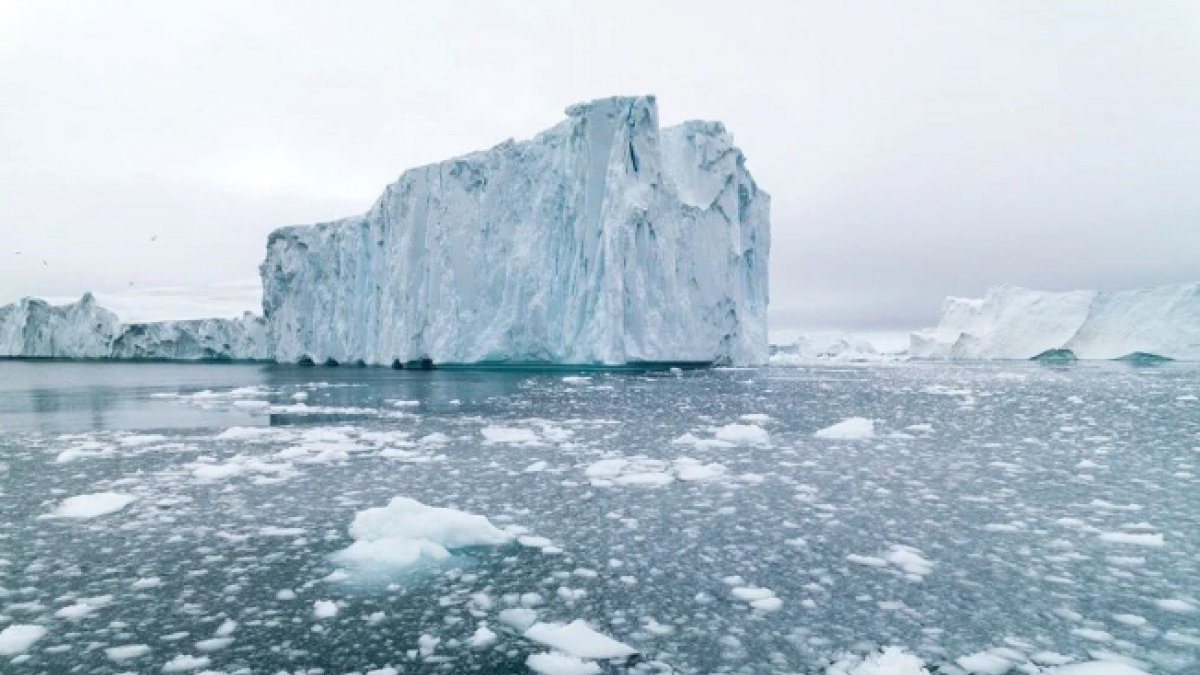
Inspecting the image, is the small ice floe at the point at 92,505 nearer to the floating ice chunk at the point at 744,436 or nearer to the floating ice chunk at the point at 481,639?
the floating ice chunk at the point at 481,639

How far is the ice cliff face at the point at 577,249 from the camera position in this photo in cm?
2553

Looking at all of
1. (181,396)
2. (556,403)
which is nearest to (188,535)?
(556,403)

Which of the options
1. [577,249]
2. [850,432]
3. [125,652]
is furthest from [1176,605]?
[577,249]

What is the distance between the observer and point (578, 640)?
3014 millimetres

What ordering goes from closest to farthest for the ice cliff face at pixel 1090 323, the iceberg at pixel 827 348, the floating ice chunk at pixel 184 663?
the floating ice chunk at pixel 184 663
the ice cliff face at pixel 1090 323
the iceberg at pixel 827 348

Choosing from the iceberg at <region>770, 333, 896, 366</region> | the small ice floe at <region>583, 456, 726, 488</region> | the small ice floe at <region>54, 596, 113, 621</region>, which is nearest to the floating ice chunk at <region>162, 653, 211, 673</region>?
the small ice floe at <region>54, 596, 113, 621</region>

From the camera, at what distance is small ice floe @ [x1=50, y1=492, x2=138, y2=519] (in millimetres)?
A: 5268

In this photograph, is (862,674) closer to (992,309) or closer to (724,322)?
(724,322)

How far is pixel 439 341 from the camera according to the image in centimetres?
2788

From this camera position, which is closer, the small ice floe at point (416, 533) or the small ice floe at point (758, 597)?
the small ice floe at point (758, 597)

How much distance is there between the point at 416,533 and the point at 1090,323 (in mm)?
50491

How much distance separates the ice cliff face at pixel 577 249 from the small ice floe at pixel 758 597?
812 inches

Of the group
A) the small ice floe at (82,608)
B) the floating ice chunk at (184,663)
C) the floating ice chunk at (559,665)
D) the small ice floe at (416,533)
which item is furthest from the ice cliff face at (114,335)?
the floating ice chunk at (559,665)

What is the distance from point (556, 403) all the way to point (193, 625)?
36.9 feet
